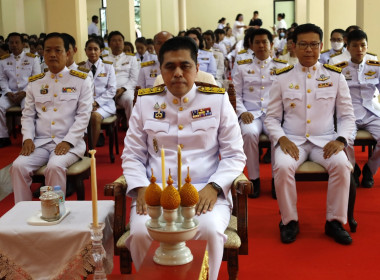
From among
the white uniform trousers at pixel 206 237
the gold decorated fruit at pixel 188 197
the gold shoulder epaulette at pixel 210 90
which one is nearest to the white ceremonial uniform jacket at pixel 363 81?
the gold shoulder epaulette at pixel 210 90

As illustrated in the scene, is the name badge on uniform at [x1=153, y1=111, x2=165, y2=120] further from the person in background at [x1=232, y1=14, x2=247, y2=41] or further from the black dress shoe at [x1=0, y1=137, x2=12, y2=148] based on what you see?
the person in background at [x1=232, y1=14, x2=247, y2=41]

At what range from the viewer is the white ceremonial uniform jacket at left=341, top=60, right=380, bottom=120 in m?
4.73

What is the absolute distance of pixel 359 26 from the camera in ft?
22.5

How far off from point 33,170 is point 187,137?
4.63ft

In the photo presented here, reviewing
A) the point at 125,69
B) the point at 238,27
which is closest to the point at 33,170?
the point at 125,69

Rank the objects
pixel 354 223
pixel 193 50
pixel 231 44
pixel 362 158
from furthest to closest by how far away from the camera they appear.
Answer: pixel 231 44 → pixel 362 158 → pixel 354 223 → pixel 193 50

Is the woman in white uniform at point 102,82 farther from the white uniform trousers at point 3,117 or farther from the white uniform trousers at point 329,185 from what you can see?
the white uniform trousers at point 329,185

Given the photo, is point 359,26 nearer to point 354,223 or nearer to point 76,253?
point 354,223

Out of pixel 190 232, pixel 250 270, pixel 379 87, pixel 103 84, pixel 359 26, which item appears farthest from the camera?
pixel 359 26

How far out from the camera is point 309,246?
333 centimetres

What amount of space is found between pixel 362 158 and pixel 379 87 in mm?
1074

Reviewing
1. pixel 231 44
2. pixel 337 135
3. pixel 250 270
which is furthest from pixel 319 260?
pixel 231 44

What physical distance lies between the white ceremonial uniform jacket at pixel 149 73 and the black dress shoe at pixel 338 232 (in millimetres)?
3362

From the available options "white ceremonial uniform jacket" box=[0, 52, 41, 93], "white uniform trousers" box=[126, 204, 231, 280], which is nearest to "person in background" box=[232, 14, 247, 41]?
"white ceremonial uniform jacket" box=[0, 52, 41, 93]
